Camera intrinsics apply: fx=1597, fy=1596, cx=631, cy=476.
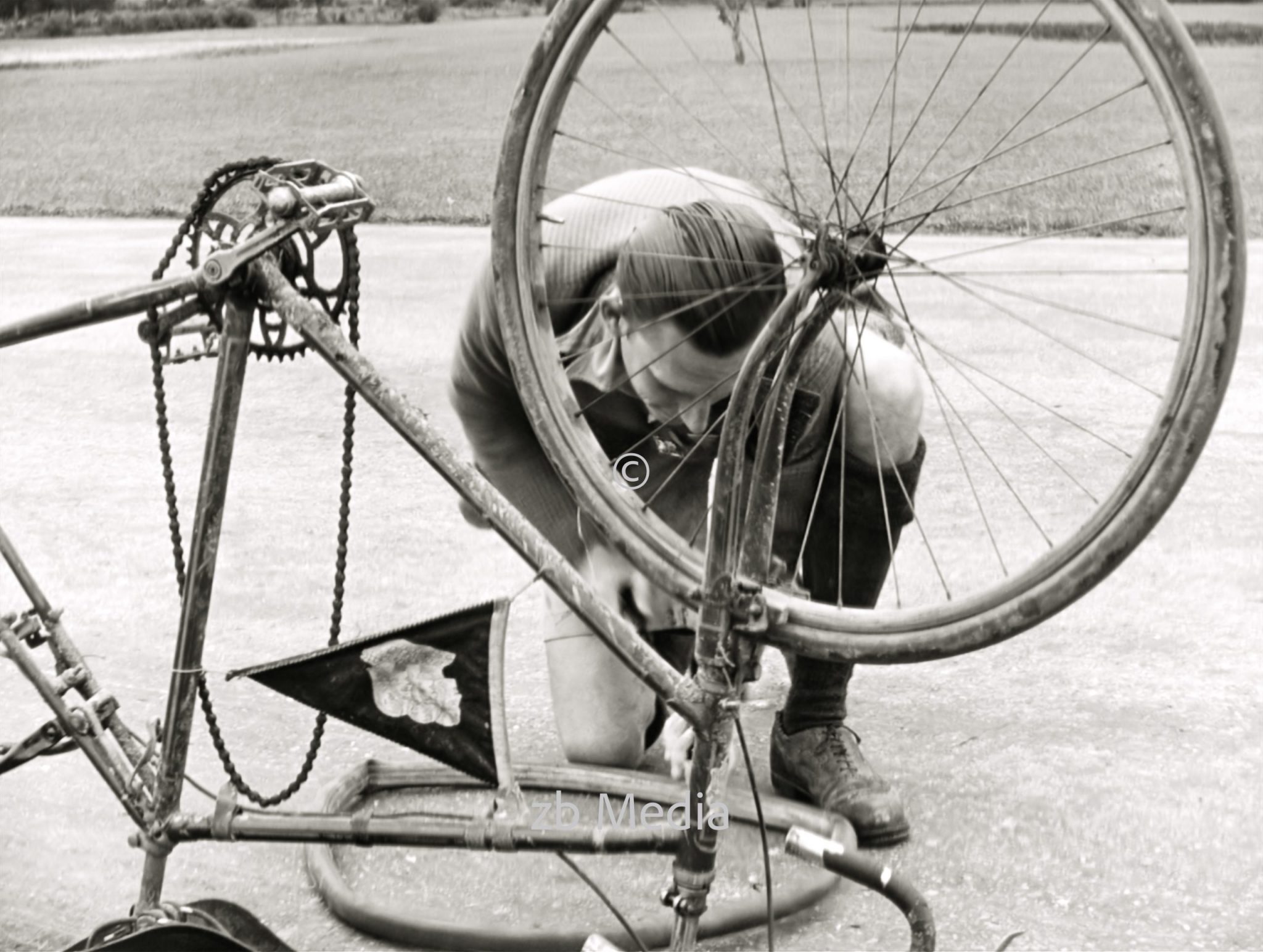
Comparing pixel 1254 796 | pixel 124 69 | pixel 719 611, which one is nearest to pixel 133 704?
pixel 719 611

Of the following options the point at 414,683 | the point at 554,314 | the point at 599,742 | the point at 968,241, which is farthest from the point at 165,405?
the point at 968,241

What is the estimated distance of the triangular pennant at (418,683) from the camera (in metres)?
1.55

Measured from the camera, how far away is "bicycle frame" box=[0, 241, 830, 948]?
1495 millimetres

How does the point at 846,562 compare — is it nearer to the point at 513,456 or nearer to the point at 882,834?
the point at 882,834

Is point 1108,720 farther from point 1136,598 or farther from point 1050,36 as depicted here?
point 1050,36

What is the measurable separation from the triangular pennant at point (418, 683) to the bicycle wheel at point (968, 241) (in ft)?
0.62

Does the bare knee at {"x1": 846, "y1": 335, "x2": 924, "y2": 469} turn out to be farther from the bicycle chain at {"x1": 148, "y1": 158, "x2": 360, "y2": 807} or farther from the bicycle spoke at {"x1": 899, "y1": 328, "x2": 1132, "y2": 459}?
the bicycle chain at {"x1": 148, "y1": 158, "x2": 360, "y2": 807}

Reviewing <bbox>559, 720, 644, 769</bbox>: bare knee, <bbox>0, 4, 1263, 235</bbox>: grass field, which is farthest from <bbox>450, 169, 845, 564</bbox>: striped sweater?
<bbox>0, 4, 1263, 235</bbox>: grass field

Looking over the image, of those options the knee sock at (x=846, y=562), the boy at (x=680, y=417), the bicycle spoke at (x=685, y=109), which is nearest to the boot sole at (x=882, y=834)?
the boy at (x=680, y=417)

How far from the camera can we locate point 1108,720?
2.37 m

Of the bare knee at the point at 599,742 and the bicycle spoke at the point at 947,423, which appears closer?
the bicycle spoke at the point at 947,423

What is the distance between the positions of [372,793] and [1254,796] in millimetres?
1176

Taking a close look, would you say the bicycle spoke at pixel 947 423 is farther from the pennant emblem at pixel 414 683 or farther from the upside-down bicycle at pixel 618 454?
the pennant emblem at pixel 414 683

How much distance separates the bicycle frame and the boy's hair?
0.77 feet
